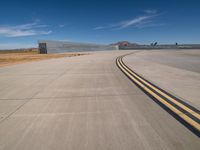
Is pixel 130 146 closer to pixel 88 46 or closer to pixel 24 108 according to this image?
pixel 24 108

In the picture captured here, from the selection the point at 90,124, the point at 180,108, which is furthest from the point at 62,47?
the point at 90,124

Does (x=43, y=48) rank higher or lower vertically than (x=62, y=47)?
lower

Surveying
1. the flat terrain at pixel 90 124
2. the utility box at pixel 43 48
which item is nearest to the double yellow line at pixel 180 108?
the flat terrain at pixel 90 124

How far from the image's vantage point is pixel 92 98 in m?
5.50

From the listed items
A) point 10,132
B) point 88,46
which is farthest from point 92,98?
point 88,46

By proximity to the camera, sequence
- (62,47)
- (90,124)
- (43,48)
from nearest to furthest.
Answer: (90,124)
(43,48)
(62,47)

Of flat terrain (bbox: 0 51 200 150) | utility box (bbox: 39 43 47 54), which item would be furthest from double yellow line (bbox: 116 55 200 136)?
utility box (bbox: 39 43 47 54)

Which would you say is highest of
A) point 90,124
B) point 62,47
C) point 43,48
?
point 62,47

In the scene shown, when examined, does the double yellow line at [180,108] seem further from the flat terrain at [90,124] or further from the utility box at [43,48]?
the utility box at [43,48]

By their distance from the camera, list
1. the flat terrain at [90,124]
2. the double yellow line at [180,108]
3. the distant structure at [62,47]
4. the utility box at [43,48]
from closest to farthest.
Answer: the flat terrain at [90,124] → the double yellow line at [180,108] → the utility box at [43,48] → the distant structure at [62,47]

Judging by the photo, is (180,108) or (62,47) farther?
(62,47)

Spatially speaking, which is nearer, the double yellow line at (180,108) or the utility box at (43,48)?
the double yellow line at (180,108)

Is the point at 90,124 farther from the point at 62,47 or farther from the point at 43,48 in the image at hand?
the point at 62,47

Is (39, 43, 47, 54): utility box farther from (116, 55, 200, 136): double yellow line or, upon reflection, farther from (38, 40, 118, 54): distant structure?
(116, 55, 200, 136): double yellow line
